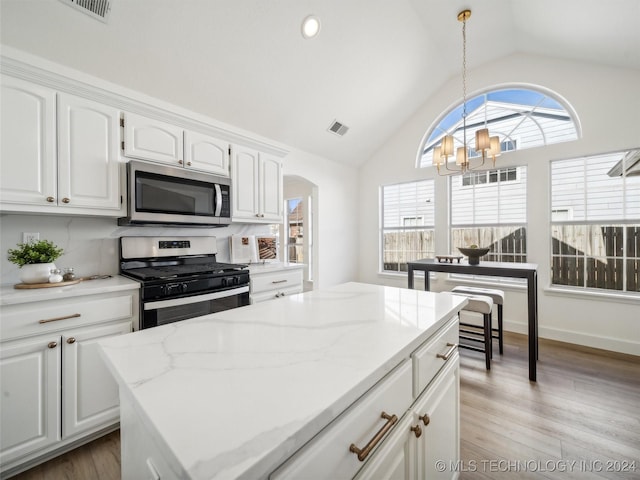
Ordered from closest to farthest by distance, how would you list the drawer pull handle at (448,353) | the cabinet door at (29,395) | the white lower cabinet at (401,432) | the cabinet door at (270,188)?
the white lower cabinet at (401,432)
the drawer pull handle at (448,353)
the cabinet door at (29,395)
the cabinet door at (270,188)

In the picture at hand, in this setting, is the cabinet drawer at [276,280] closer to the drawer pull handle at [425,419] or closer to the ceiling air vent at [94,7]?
the drawer pull handle at [425,419]

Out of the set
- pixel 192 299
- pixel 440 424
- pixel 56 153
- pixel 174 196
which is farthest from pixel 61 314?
pixel 440 424

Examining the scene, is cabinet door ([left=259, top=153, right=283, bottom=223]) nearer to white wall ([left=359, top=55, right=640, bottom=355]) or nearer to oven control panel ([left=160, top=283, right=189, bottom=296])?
oven control panel ([left=160, top=283, right=189, bottom=296])

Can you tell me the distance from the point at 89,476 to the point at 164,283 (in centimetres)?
107

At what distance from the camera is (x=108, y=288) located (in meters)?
1.76

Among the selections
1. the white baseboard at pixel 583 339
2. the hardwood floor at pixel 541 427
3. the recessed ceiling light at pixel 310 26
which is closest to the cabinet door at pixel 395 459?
the hardwood floor at pixel 541 427

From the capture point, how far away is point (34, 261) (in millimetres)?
1725

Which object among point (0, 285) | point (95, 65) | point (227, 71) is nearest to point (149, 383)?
point (0, 285)

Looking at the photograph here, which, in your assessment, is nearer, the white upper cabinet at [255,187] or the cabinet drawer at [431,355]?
the cabinet drawer at [431,355]

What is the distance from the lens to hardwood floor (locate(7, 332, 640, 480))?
1531mm

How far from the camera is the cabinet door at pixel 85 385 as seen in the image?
1.63 meters

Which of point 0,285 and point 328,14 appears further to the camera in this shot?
point 328,14

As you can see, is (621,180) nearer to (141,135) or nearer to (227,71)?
(227,71)

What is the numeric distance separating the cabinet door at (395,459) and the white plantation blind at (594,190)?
11.9ft
